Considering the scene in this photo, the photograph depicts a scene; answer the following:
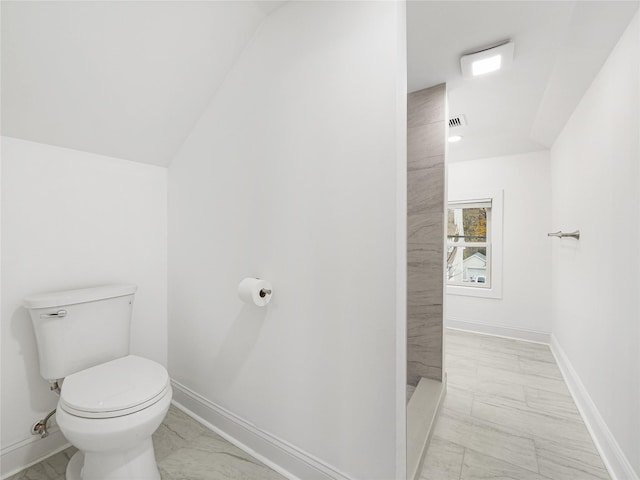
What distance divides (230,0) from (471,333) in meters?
3.79

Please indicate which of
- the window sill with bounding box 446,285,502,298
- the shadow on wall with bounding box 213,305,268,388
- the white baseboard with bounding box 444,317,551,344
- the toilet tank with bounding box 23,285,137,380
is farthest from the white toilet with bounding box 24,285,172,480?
the window sill with bounding box 446,285,502,298

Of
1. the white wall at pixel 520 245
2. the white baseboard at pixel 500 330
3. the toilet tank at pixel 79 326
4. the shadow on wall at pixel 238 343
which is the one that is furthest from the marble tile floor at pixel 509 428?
the toilet tank at pixel 79 326

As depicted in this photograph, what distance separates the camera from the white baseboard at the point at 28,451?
134 centimetres

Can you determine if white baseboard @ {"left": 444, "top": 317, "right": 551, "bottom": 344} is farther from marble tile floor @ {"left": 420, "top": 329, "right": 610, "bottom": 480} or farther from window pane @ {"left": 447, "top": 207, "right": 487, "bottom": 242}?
window pane @ {"left": 447, "top": 207, "right": 487, "bottom": 242}

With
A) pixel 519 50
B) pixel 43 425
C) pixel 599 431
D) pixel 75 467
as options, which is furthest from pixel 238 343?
pixel 519 50

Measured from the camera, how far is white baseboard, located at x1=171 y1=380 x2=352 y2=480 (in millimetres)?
1271

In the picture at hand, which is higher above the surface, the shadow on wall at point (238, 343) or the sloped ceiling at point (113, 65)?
the sloped ceiling at point (113, 65)

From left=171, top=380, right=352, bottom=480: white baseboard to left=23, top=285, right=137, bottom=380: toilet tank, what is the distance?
0.54m

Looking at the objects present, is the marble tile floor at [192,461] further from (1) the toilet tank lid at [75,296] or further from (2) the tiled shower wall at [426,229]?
(2) the tiled shower wall at [426,229]

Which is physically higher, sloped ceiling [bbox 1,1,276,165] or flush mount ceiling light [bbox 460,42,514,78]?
flush mount ceiling light [bbox 460,42,514,78]

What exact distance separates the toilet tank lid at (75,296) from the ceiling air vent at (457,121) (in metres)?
2.66

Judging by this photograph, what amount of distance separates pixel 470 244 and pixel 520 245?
21.3 inches

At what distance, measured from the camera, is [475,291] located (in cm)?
351

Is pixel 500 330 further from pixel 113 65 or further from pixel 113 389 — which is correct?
pixel 113 65
